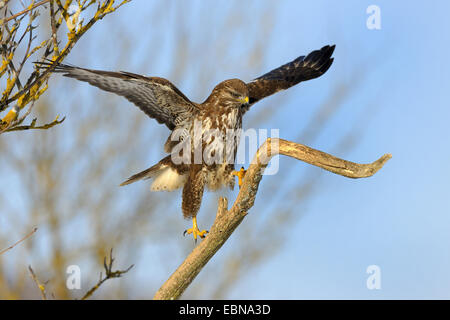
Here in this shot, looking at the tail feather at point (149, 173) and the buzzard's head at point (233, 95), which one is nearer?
the buzzard's head at point (233, 95)

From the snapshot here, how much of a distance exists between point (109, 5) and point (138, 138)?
5.87 metres

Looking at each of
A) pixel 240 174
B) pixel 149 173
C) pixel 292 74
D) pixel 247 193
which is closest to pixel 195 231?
pixel 240 174

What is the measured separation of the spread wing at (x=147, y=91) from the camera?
519cm

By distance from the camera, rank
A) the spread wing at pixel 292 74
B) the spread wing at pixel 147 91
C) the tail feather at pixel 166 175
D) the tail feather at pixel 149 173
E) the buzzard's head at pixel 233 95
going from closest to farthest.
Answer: the spread wing at pixel 147 91 < the buzzard's head at pixel 233 95 < the tail feather at pixel 166 175 < the tail feather at pixel 149 173 < the spread wing at pixel 292 74

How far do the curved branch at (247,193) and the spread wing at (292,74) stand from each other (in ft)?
7.48

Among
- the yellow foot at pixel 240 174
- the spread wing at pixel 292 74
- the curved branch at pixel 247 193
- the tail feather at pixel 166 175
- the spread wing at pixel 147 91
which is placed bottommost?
the curved branch at pixel 247 193

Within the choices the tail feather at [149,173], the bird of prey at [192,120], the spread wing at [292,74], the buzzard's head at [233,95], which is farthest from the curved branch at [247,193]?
the spread wing at [292,74]

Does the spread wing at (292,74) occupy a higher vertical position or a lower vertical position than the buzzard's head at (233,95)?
higher

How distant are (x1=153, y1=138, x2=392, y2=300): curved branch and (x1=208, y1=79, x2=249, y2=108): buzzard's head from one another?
155cm

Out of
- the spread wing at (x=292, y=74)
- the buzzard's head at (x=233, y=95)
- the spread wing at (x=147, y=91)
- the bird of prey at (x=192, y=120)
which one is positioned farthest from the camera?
the spread wing at (x=292, y=74)

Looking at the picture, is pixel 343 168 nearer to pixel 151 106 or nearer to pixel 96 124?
pixel 151 106

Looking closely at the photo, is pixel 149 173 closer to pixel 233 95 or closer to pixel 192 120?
pixel 192 120

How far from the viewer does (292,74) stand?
7.81m

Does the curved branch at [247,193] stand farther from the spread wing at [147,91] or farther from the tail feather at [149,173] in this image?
the tail feather at [149,173]
